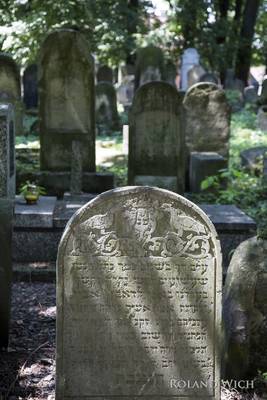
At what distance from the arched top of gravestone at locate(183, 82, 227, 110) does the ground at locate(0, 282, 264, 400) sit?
547 centimetres

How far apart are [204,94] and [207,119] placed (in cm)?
40

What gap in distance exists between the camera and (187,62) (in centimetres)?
2183

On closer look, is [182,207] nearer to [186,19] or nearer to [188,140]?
[188,140]

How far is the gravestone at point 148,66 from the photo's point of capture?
1809 cm

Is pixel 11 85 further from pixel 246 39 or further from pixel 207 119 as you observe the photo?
pixel 246 39

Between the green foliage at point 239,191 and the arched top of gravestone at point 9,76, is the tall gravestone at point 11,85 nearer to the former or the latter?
the arched top of gravestone at point 9,76

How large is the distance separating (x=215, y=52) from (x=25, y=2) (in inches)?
398

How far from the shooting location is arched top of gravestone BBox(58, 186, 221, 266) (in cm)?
355

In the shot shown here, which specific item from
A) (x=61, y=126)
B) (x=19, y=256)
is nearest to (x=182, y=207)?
(x=19, y=256)

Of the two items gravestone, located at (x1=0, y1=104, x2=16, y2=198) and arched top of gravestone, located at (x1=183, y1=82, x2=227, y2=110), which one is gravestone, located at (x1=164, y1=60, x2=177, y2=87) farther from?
gravestone, located at (x1=0, y1=104, x2=16, y2=198)

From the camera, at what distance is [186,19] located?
72.7 ft

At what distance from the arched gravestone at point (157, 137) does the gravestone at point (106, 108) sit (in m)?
6.09

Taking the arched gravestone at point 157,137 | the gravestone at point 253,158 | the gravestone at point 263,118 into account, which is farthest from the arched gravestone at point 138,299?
the gravestone at point 253,158

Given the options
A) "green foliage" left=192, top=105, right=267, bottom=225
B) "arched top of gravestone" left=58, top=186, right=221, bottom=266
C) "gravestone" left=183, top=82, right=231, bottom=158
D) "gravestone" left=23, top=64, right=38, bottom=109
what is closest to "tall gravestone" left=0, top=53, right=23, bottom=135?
"gravestone" left=183, top=82, right=231, bottom=158
